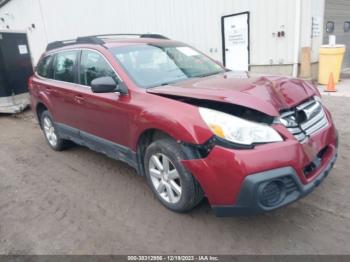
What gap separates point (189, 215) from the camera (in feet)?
10.2

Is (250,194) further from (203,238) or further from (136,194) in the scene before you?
(136,194)

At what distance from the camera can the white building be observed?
8.65 m

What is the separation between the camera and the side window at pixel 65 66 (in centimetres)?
429

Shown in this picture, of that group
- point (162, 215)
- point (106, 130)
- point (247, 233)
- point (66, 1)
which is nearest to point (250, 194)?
point (247, 233)

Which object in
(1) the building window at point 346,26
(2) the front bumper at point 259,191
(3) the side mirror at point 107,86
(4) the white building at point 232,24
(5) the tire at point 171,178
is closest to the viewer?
(2) the front bumper at point 259,191

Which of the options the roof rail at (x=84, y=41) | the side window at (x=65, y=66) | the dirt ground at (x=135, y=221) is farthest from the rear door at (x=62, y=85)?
the dirt ground at (x=135, y=221)

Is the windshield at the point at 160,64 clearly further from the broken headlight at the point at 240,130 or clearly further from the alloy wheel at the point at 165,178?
the broken headlight at the point at 240,130

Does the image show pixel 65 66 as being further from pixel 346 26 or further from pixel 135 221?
pixel 346 26

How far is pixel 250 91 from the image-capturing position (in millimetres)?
2760

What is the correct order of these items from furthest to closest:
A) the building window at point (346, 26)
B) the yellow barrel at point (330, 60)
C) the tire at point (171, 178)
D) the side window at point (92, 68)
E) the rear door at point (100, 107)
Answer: the building window at point (346, 26)
the yellow barrel at point (330, 60)
the side window at point (92, 68)
the rear door at point (100, 107)
the tire at point (171, 178)

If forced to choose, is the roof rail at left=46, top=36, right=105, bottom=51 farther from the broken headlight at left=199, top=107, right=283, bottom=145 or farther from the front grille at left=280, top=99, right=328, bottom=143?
the front grille at left=280, top=99, right=328, bottom=143

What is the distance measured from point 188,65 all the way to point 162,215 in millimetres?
1829

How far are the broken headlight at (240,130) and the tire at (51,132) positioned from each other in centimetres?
333

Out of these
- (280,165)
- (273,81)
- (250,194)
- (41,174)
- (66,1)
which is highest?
(66,1)
